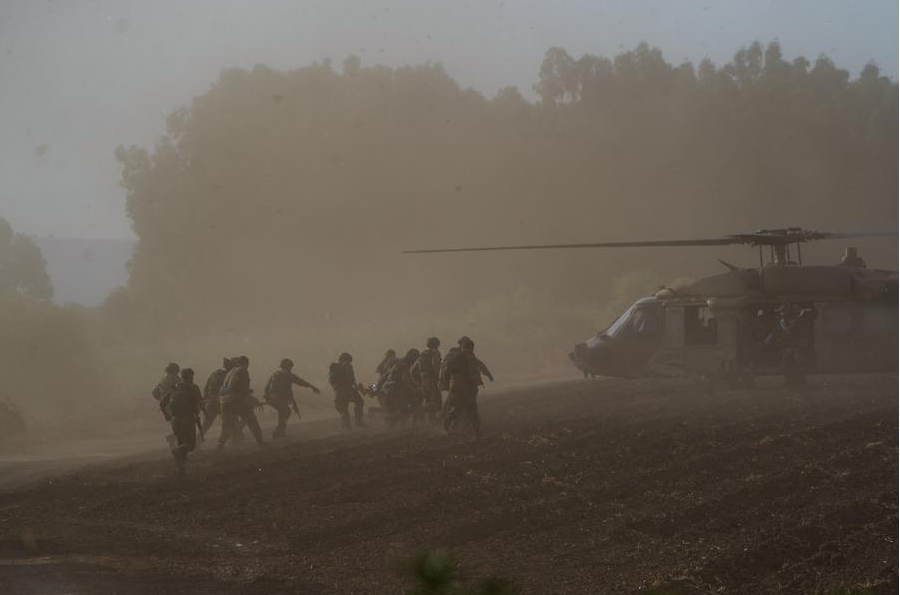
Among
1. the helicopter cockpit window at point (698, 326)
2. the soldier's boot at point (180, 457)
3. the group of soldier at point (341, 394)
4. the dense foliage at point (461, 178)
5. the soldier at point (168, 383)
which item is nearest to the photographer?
the soldier's boot at point (180, 457)

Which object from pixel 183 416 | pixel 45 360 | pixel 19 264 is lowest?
pixel 183 416

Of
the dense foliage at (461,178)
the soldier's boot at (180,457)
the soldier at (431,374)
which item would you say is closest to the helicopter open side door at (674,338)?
the soldier at (431,374)

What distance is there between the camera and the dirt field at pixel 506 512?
9.21m

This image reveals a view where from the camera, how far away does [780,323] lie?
2023cm

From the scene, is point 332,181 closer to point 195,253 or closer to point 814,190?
point 195,253

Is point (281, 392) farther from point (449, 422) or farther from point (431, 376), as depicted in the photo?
point (449, 422)

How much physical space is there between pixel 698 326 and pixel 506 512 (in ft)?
33.1

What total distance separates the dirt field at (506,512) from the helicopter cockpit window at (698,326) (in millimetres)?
2518

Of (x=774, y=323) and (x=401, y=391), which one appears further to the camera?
(x=774, y=323)

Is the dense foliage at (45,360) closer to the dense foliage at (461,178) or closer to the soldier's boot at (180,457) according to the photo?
the soldier's boot at (180,457)

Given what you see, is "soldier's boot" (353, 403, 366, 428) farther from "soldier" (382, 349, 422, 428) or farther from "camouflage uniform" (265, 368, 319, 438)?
"camouflage uniform" (265, 368, 319, 438)

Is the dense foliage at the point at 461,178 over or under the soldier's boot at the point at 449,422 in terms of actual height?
over

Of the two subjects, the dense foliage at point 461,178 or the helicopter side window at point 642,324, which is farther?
the dense foliage at point 461,178

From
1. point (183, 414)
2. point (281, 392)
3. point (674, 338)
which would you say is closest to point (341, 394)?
point (281, 392)
